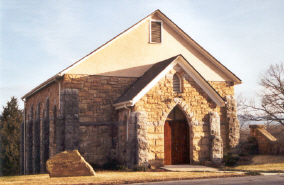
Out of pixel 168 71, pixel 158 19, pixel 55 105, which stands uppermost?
pixel 158 19

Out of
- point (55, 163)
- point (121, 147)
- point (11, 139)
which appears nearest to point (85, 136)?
point (121, 147)

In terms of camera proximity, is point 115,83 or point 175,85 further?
point 115,83

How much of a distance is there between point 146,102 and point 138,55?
13.2 feet

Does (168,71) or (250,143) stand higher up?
(168,71)

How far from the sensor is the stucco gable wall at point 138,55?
778 inches

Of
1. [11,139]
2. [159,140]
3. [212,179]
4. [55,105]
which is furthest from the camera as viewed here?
[11,139]

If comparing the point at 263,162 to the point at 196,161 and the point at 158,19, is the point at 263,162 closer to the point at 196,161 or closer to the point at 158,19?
the point at 196,161

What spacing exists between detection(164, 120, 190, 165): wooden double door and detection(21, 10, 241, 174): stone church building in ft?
0.17

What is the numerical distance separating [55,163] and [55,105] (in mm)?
7253

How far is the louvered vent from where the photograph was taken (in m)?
21.2

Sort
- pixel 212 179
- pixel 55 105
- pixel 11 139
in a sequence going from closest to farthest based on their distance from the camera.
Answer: pixel 212 179
pixel 55 105
pixel 11 139

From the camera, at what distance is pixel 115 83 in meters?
20.1

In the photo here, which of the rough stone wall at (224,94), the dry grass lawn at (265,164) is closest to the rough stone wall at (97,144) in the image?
the dry grass lawn at (265,164)

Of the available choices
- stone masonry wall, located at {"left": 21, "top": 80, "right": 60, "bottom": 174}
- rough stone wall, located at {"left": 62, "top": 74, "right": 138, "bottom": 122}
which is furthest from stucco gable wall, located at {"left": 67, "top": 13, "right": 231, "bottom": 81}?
stone masonry wall, located at {"left": 21, "top": 80, "right": 60, "bottom": 174}
